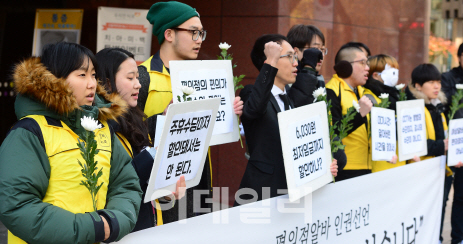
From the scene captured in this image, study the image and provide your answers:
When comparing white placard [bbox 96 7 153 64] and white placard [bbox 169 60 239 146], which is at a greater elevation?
white placard [bbox 96 7 153 64]

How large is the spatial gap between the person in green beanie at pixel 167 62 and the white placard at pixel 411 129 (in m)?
1.96

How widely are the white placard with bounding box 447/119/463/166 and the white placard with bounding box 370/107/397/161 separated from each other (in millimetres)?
968

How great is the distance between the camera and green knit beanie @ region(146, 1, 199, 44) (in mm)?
3545

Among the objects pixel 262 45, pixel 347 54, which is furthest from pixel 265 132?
pixel 347 54

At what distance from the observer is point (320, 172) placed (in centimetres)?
359

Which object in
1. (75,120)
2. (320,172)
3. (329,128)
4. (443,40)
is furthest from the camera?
(443,40)

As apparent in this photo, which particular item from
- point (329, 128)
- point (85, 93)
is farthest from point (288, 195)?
point (85, 93)

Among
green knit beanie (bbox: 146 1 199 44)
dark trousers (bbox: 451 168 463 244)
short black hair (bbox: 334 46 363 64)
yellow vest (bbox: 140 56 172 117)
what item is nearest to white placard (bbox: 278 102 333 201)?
yellow vest (bbox: 140 56 172 117)

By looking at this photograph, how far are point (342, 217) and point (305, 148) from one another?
2.21ft

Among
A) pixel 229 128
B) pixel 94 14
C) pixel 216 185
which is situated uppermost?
pixel 94 14

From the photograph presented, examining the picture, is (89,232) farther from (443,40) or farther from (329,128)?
(443,40)

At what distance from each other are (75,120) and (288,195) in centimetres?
151

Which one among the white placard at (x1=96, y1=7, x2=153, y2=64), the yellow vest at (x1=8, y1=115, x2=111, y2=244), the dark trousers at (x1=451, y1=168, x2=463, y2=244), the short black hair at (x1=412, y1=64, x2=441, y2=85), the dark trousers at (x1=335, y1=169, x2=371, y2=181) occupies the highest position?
the white placard at (x1=96, y1=7, x2=153, y2=64)

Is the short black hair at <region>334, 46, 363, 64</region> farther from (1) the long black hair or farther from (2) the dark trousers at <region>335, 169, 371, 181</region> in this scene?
(1) the long black hair
